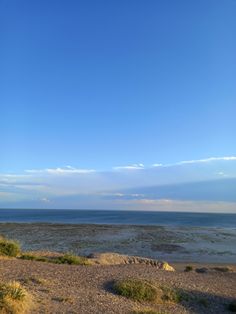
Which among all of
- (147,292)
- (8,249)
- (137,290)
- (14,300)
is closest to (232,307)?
(147,292)

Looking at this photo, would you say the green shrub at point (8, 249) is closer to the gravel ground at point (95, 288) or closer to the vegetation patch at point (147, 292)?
the gravel ground at point (95, 288)

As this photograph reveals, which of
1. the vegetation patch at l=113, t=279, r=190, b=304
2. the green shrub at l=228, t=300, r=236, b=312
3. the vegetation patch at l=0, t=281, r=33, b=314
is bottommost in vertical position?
the green shrub at l=228, t=300, r=236, b=312

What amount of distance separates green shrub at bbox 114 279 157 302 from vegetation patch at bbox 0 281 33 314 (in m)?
3.25

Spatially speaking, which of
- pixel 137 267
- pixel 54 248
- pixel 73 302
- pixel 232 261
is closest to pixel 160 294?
pixel 73 302

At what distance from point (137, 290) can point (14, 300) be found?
4.41 metres

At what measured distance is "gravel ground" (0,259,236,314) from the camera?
37.1ft

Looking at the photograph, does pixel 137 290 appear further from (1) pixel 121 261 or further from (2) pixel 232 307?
(1) pixel 121 261

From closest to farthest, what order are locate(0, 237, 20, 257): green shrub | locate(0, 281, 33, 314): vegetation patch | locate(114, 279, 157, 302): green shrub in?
1. locate(0, 281, 33, 314): vegetation patch
2. locate(114, 279, 157, 302): green shrub
3. locate(0, 237, 20, 257): green shrub

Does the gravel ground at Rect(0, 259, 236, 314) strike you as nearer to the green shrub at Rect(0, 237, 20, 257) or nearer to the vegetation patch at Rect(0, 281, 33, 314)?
the vegetation patch at Rect(0, 281, 33, 314)

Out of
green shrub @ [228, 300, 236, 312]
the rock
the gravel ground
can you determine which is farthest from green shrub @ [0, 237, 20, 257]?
green shrub @ [228, 300, 236, 312]

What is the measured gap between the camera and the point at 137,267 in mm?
19031

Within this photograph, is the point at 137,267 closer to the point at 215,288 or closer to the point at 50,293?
the point at 215,288

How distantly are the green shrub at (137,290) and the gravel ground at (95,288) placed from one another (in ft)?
0.95

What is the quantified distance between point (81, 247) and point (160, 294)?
88.3 feet
